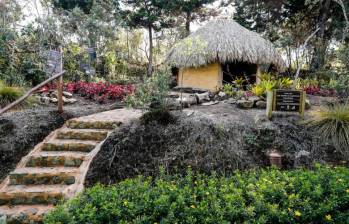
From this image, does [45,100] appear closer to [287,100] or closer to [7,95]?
[7,95]

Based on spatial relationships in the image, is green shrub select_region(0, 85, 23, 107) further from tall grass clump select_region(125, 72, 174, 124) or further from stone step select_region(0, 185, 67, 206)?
stone step select_region(0, 185, 67, 206)

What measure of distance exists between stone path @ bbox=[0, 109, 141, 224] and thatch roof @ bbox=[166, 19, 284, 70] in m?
6.60

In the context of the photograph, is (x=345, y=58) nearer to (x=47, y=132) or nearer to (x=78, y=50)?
(x=47, y=132)

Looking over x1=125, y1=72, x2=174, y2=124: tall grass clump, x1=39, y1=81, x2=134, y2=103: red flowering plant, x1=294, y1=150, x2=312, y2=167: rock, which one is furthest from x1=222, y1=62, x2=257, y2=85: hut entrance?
x1=294, y1=150, x2=312, y2=167: rock

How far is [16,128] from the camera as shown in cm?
578

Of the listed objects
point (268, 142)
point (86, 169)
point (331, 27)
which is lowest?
point (86, 169)

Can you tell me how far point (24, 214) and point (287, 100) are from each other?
5119 millimetres

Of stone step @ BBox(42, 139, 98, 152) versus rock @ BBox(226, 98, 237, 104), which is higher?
rock @ BBox(226, 98, 237, 104)

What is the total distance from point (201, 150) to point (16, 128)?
11.6ft

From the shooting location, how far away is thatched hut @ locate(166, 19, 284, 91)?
480 inches

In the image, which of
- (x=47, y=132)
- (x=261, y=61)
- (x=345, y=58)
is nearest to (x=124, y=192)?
(x=47, y=132)

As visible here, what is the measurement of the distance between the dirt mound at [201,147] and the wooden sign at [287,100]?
1.23ft

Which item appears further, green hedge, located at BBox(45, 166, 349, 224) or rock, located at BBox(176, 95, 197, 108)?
rock, located at BBox(176, 95, 197, 108)

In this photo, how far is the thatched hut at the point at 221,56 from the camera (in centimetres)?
1219
